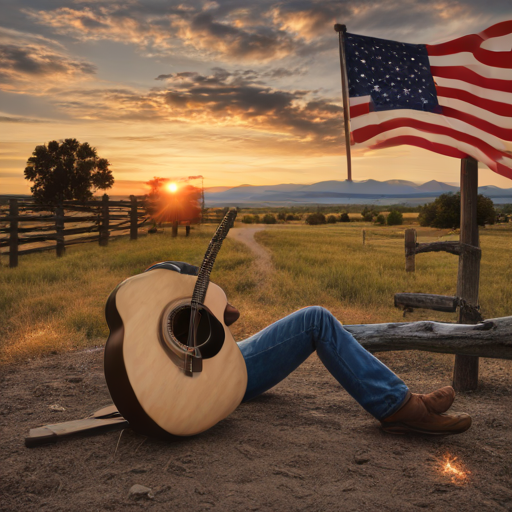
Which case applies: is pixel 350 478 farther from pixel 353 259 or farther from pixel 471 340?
pixel 353 259

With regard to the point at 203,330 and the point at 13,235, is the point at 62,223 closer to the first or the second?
the point at 13,235

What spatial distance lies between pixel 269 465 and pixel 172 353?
70cm

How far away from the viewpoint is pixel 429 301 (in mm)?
4473

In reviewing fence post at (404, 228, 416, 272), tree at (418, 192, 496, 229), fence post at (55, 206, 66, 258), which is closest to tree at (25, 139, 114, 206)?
fence post at (55, 206, 66, 258)

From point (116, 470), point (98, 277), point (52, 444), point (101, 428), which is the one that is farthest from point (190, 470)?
point (98, 277)

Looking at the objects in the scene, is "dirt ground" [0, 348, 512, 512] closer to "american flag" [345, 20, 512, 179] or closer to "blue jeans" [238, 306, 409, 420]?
"blue jeans" [238, 306, 409, 420]

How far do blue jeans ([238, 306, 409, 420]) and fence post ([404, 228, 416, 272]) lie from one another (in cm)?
225

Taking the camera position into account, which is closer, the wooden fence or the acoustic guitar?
the acoustic guitar

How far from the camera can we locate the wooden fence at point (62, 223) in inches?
482

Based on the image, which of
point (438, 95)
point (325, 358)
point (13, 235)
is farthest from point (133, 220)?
point (325, 358)

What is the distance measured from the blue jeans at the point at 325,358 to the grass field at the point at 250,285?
9.54ft

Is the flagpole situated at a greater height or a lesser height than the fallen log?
greater

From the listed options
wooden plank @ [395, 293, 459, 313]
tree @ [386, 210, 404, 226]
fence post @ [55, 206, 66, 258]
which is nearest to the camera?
wooden plank @ [395, 293, 459, 313]

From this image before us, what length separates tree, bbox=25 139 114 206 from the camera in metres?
28.7
